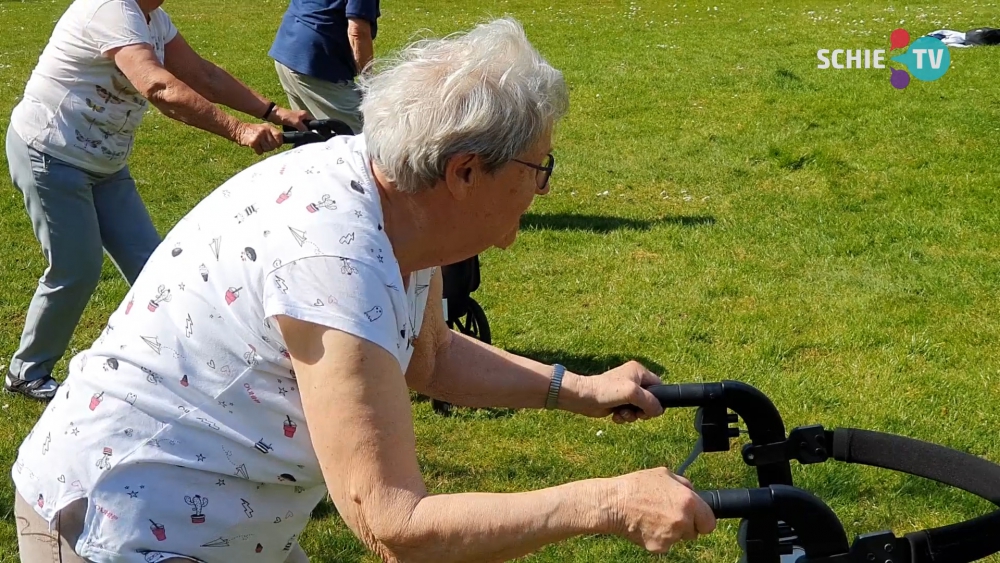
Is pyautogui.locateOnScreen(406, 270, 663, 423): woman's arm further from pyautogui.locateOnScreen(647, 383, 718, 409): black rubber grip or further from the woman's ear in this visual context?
the woman's ear

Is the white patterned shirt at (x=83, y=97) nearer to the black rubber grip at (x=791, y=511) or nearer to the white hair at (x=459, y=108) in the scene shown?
the white hair at (x=459, y=108)

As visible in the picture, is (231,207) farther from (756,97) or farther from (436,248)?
(756,97)

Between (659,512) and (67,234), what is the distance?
332cm

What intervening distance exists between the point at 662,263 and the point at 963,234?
194 cm

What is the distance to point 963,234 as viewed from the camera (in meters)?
6.47

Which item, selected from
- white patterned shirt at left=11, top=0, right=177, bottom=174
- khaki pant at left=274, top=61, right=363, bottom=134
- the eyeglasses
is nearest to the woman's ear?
the eyeglasses

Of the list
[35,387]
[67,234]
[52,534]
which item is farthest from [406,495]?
[35,387]

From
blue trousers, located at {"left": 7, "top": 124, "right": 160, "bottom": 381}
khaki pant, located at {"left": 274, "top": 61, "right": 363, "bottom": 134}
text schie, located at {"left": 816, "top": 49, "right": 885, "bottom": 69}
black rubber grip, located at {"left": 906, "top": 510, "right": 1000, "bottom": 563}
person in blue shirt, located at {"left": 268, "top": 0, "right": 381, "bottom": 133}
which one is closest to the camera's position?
black rubber grip, located at {"left": 906, "top": 510, "right": 1000, "bottom": 563}

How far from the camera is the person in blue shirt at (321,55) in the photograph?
5.70 meters

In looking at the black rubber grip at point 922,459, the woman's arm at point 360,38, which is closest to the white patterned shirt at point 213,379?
the black rubber grip at point 922,459

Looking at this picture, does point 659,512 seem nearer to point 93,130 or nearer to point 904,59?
point 93,130

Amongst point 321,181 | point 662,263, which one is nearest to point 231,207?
point 321,181

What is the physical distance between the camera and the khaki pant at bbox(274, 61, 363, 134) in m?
5.80

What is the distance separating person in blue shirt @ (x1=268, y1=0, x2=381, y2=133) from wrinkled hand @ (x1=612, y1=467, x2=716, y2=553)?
4285mm
